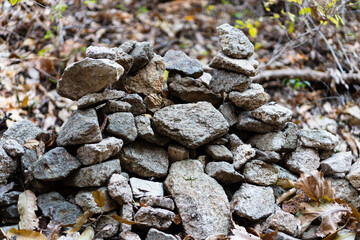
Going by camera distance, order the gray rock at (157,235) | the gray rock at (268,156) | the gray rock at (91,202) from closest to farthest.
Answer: the gray rock at (157,235) < the gray rock at (91,202) < the gray rock at (268,156)

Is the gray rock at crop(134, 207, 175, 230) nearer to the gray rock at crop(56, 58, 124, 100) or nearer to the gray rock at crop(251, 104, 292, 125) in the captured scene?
the gray rock at crop(56, 58, 124, 100)

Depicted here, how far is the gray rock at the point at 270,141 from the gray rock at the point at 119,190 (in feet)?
3.80

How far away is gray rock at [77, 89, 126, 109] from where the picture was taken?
250 centimetres

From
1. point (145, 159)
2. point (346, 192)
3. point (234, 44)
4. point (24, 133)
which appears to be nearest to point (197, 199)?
point (145, 159)

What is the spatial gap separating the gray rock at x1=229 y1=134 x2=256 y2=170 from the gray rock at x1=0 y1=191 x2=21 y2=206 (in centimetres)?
163

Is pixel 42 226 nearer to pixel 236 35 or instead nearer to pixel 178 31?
pixel 236 35

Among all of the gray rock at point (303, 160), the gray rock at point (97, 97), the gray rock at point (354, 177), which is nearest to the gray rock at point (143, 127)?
the gray rock at point (97, 97)

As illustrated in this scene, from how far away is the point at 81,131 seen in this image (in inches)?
93.8

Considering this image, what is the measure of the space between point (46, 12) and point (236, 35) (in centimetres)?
344

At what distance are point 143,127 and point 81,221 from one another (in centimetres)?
81

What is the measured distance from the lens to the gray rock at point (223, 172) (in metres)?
2.63

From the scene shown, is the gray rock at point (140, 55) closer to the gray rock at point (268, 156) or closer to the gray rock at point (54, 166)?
the gray rock at point (54, 166)

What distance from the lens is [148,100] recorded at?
2.80 metres

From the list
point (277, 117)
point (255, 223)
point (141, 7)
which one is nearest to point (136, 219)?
point (255, 223)
